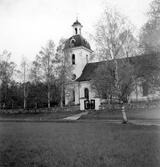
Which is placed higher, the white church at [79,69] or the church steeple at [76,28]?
the church steeple at [76,28]

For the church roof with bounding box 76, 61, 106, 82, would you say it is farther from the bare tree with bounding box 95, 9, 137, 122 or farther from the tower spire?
the bare tree with bounding box 95, 9, 137, 122

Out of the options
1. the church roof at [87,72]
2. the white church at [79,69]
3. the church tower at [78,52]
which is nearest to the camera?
the white church at [79,69]

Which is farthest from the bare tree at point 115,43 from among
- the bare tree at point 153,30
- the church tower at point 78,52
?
the church tower at point 78,52

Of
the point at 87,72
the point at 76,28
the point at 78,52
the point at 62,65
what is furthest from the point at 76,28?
the point at 62,65

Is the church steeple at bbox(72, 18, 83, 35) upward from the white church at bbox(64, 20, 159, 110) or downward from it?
upward

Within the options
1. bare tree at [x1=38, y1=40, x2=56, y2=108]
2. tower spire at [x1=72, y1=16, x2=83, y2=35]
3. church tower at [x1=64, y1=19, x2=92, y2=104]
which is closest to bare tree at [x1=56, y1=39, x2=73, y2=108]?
bare tree at [x1=38, y1=40, x2=56, y2=108]

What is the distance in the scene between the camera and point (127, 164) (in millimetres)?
4652

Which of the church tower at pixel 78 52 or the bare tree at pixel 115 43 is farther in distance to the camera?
the church tower at pixel 78 52

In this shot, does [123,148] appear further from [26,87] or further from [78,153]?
[26,87]

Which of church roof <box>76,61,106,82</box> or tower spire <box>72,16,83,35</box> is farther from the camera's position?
tower spire <box>72,16,83,35</box>

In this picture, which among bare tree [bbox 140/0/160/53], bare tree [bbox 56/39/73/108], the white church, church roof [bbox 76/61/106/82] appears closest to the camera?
bare tree [bbox 140/0/160/53]

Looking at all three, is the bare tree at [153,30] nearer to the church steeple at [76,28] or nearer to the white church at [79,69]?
the white church at [79,69]

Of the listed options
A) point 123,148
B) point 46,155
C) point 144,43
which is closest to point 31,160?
point 46,155

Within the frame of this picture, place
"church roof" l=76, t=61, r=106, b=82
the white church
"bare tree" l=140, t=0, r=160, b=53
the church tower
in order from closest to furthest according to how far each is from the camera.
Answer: "bare tree" l=140, t=0, r=160, b=53, the white church, "church roof" l=76, t=61, r=106, b=82, the church tower
